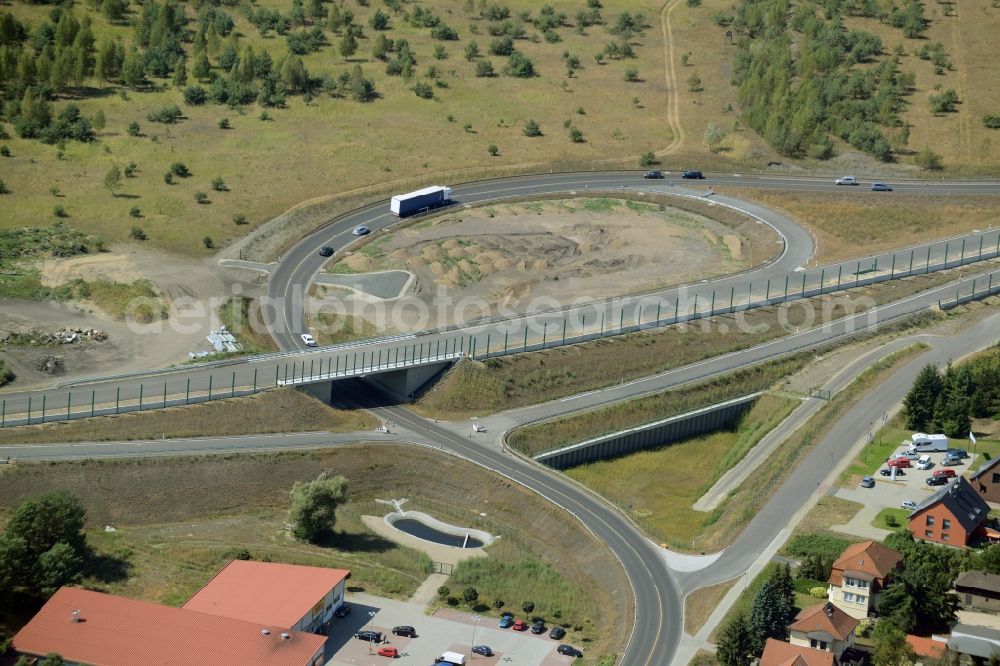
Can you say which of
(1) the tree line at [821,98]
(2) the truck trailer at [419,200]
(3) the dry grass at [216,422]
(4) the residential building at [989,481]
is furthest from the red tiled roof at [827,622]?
(1) the tree line at [821,98]

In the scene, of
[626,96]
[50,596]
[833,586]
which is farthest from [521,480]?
[626,96]

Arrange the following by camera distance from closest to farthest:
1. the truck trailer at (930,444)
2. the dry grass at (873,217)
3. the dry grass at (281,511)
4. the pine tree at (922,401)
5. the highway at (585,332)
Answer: the dry grass at (281,511), the highway at (585,332), the truck trailer at (930,444), the pine tree at (922,401), the dry grass at (873,217)

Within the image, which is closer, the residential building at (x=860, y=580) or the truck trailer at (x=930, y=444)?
the residential building at (x=860, y=580)

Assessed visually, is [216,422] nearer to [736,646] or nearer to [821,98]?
[736,646]

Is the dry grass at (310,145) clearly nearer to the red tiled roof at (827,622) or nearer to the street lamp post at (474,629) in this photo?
the street lamp post at (474,629)

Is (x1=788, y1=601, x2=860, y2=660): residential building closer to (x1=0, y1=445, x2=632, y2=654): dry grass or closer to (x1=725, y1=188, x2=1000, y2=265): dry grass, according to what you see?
(x1=0, y1=445, x2=632, y2=654): dry grass

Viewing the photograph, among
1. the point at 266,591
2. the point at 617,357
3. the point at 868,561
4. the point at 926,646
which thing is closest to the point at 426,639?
the point at 266,591

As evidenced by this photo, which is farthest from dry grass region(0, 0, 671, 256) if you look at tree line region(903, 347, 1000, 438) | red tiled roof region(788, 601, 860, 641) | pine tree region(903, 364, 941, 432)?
red tiled roof region(788, 601, 860, 641)
